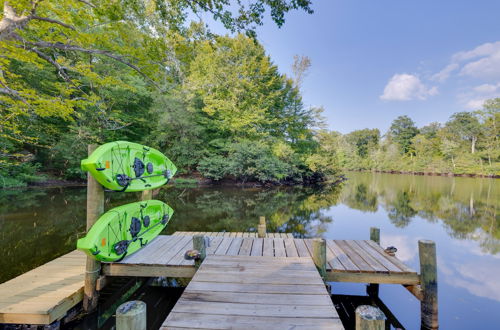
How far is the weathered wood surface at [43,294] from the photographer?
2074 mm

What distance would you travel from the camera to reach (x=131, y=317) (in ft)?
3.79

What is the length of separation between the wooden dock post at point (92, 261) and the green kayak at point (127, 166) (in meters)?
0.11

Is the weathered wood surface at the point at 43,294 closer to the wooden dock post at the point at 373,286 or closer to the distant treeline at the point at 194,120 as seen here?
the wooden dock post at the point at 373,286

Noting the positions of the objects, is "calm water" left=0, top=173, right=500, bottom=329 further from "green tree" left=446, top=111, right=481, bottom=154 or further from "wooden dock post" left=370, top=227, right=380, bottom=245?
"green tree" left=446, top=111, right=481, bottom=154

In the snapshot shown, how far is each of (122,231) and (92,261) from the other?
449mm

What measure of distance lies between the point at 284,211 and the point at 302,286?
6.68 metres

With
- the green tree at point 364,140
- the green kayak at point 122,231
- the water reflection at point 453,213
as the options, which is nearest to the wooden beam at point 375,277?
the green kayak at point 122,231

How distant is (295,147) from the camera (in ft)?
56.6

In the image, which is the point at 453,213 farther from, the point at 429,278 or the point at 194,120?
the point at 194,120

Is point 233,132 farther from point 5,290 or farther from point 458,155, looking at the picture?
point 458,155

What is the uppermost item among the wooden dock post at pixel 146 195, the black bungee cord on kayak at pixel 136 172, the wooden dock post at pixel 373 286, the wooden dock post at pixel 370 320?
the black bungee cord on kayak at pixel 136 172

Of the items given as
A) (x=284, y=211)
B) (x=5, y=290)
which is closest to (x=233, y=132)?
(x=284, y=211)

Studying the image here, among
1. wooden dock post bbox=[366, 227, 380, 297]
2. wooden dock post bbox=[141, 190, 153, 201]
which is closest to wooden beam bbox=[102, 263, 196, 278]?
wooden dock post bbox=[141, 190, 153, 201]

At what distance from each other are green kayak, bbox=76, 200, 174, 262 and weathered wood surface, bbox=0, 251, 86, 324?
1.55ft
